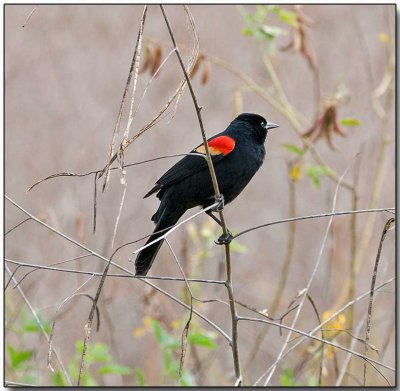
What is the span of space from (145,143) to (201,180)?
5.54ft

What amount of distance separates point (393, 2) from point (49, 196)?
7.28ft

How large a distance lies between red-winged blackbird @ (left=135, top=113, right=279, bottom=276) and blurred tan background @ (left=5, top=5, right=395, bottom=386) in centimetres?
75

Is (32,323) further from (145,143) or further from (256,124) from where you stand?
(145,143)

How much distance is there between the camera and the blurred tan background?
12.4 feet

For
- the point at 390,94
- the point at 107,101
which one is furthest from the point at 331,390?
the point at 107,101

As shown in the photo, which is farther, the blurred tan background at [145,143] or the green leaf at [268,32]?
the blurred tan background at [145,143]

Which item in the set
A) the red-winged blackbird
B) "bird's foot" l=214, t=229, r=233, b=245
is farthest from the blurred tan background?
"bird's foot" l=214, t=229, r=233, b=245

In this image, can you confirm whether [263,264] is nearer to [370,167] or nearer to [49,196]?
[370,167]

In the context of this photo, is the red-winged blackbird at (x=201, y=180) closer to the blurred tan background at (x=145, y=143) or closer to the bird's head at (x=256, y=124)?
the bird's head at (x=256, y=124)

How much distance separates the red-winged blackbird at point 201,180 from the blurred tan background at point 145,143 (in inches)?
29.6

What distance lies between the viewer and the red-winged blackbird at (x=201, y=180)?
2635 mm

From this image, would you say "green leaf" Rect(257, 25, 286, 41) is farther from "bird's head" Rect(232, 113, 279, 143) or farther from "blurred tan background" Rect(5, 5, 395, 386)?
"blurred tan background" Rect(5, 5, 395, 386)

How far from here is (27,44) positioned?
155 inches

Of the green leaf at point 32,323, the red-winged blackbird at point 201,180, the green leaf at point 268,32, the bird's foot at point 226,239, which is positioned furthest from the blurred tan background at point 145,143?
the bird's foot at point 226,239
